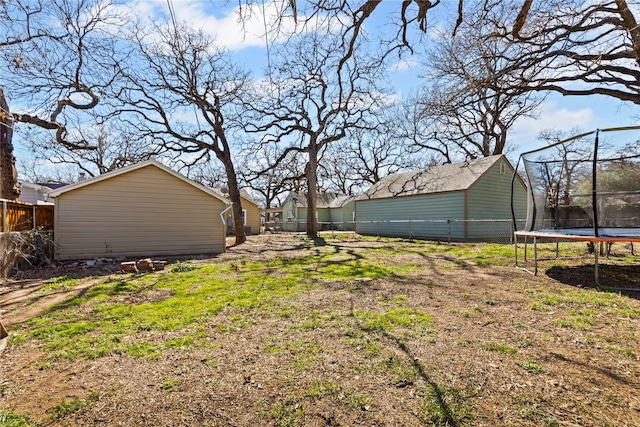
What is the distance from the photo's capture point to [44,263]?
8.70 metres

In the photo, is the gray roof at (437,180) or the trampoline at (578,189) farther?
the gray roof at (437,180)

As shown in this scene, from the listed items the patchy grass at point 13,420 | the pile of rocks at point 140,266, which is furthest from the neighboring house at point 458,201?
the patchy grass at point 13,420

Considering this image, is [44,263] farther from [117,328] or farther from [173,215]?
[117,328]

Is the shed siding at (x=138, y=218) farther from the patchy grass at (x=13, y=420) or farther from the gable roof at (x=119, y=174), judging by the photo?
the patchy grass at (x=13, y=420)

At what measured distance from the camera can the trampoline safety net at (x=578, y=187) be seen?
7803mm

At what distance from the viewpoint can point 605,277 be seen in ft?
20.6

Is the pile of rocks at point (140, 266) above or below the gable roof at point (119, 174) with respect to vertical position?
below

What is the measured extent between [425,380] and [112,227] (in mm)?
11344

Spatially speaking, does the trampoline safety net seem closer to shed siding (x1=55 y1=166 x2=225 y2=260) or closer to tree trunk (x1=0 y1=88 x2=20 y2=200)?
shed siding (x1=55 y1=166 x2=225 y2=260)

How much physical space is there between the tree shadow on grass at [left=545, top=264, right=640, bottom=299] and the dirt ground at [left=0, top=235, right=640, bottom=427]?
5.81 ft

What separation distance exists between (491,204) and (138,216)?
1661 centimetres

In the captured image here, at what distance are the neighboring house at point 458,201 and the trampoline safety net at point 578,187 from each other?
4976 millimetres

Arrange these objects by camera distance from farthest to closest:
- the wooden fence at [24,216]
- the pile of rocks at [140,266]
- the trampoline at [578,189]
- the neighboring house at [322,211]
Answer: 1. the neighboring house at [322,211]
2. the pile of rocks at [140,266]
3. the trampoline at [578,189]
4. the wooden fence at [24,216]

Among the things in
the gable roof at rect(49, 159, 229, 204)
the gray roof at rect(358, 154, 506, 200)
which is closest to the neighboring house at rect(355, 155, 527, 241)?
the gray roof at rect(358, 154, 506, 200)
